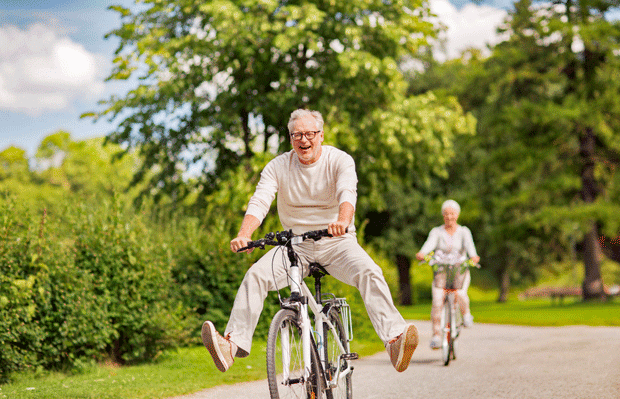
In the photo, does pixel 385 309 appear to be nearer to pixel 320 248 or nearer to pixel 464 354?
pixel 320 248

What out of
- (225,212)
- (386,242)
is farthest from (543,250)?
(225,212)

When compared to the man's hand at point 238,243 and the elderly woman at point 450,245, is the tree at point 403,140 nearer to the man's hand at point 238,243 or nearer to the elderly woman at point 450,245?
the elderly woman at point 450,245

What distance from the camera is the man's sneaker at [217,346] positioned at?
14.1 feet

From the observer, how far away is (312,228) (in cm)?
491

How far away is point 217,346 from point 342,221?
3.56 feet

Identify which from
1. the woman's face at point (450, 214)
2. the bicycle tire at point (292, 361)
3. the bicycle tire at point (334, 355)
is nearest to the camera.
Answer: the bicycle tire at point (292, 361)

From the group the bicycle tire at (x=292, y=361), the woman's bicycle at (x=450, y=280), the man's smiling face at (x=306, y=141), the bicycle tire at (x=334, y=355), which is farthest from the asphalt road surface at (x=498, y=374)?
the man's smiling face at (x=306, y=141)

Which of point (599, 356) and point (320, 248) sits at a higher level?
point (320, 248)

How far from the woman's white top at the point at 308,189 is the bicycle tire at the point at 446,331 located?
4.54m

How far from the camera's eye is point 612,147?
89.6ft

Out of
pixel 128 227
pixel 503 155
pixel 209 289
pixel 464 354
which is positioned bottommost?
pixel 464 354

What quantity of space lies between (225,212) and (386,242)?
18.7 metres

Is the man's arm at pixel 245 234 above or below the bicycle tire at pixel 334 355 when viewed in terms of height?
above

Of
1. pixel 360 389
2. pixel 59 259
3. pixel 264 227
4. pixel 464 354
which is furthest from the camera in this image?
pixel 264 227
